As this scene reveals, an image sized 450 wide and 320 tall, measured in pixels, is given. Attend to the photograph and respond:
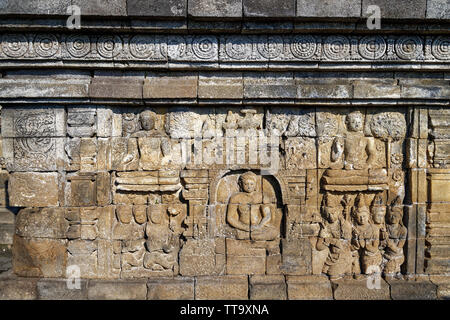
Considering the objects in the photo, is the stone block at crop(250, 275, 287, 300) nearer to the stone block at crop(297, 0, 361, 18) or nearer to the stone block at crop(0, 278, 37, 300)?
the stone block at crop(0, 278, 37, 300)

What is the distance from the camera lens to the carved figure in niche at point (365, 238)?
451cm

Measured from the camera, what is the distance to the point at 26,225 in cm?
425

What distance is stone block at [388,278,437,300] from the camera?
14.4 feet

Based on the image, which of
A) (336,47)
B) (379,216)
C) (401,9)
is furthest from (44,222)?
(401,9)

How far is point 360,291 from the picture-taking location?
437cm

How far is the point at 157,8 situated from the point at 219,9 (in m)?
0.69

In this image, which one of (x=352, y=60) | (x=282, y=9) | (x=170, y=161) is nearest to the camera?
(x=282, y=9)

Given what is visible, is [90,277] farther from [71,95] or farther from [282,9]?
[282,9]

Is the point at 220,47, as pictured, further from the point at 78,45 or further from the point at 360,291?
the point at 360,291

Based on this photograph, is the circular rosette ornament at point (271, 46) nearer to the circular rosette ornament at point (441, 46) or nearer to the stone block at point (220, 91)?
the stone block at point (220, 91)

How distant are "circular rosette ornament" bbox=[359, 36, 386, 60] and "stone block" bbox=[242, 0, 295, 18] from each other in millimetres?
968

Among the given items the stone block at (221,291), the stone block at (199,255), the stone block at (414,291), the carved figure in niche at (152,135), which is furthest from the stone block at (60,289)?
the stone block at (414,291)

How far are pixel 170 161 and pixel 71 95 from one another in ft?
4.63
